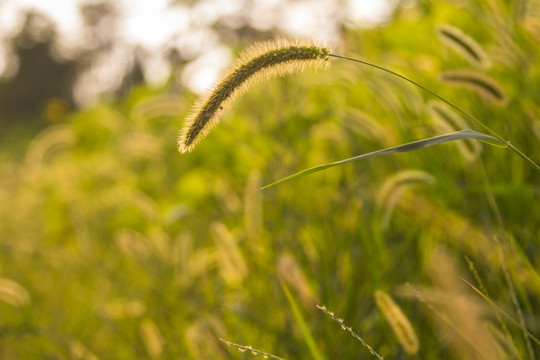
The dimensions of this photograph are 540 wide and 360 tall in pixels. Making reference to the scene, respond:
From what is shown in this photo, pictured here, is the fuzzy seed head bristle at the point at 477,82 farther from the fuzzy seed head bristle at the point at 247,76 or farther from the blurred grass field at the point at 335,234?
the fuzzy seed head bristle at the point at 247,76

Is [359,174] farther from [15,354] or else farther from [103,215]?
[103,215]

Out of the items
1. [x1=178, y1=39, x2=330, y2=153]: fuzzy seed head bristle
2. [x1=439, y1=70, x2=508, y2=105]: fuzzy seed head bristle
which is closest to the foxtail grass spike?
[x1=439, y1=70, x2=508, y2=105]: fuzzy seed head bristle

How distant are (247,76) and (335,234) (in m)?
1.07

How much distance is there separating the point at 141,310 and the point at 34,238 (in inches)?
96.6

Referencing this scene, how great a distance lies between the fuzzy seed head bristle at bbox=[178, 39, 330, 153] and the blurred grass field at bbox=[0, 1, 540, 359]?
417mm

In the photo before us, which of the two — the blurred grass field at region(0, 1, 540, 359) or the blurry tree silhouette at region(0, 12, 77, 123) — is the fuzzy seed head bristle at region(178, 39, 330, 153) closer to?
the blurred grass field at region(0, 1, 540, 359)

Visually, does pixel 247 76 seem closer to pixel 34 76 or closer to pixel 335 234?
pixel 335 234

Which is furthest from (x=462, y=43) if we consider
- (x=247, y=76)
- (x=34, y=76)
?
(x=34, y=76)

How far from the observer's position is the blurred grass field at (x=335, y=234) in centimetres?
134

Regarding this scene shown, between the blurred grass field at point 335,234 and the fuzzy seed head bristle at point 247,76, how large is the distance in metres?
0.42

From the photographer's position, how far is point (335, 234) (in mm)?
1843

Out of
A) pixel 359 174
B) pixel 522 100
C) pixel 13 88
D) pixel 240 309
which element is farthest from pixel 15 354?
pixel 13 88

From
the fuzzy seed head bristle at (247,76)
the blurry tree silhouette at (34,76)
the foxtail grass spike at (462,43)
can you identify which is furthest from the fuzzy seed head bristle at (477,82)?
the blurry tree silhouette at (34,76)

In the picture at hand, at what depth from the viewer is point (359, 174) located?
5.82 feet
